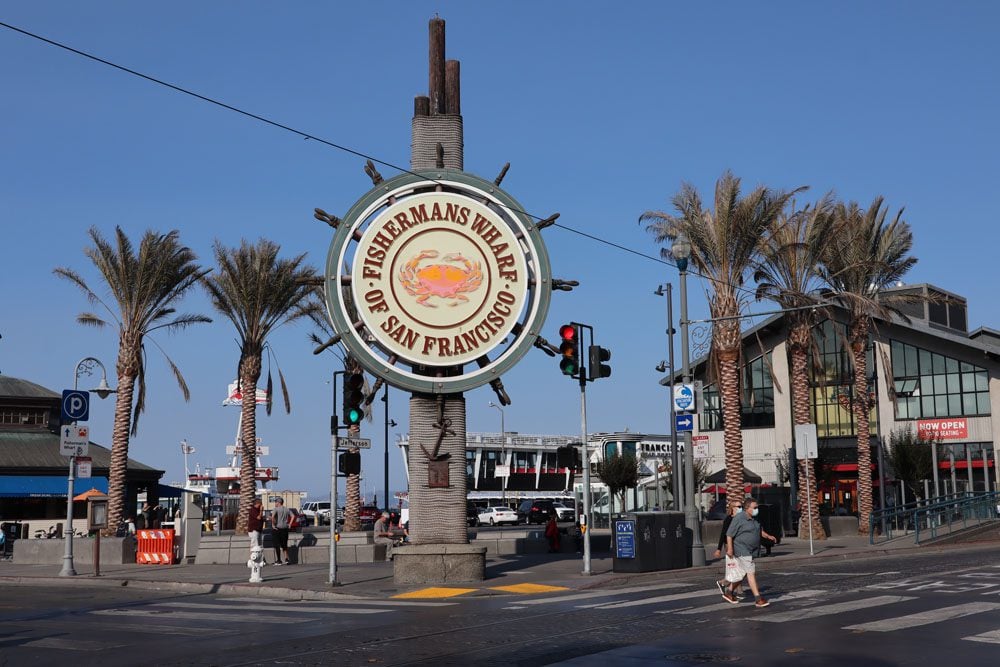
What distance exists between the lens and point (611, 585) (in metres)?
21.5

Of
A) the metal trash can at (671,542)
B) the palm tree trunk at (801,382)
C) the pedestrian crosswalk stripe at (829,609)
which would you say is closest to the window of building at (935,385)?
the palm tree trunk at (801,382)

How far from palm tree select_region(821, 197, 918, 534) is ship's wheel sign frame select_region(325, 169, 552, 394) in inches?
761

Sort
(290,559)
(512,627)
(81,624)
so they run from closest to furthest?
1. (512,627)
2. (81,624)
3. (290,559)

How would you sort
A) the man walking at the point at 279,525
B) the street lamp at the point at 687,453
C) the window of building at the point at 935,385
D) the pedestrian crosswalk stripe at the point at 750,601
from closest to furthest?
the pedestrian crosswalk stripe at the point at 750,601 < the street lamp at the point at 687,453 < the man walking at the point at 279,525 < the window of building at the point at 935,385

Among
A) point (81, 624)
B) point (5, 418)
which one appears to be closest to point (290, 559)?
point (81, 624)

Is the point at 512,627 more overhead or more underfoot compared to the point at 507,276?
more underfoot

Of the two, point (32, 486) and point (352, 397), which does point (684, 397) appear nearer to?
point (352, 397)

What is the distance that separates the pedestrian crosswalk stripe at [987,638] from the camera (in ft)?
39.4

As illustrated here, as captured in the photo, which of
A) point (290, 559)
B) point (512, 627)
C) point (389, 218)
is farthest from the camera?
point (290, 559)

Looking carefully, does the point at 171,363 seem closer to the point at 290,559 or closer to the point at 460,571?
the point at 290,559

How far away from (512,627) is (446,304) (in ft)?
33.6

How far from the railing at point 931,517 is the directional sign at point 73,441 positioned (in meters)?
22.9

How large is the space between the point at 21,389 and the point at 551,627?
4608 cm

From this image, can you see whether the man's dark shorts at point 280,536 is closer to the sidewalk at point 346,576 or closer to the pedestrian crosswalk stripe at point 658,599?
the sidewalk at point 346,576
